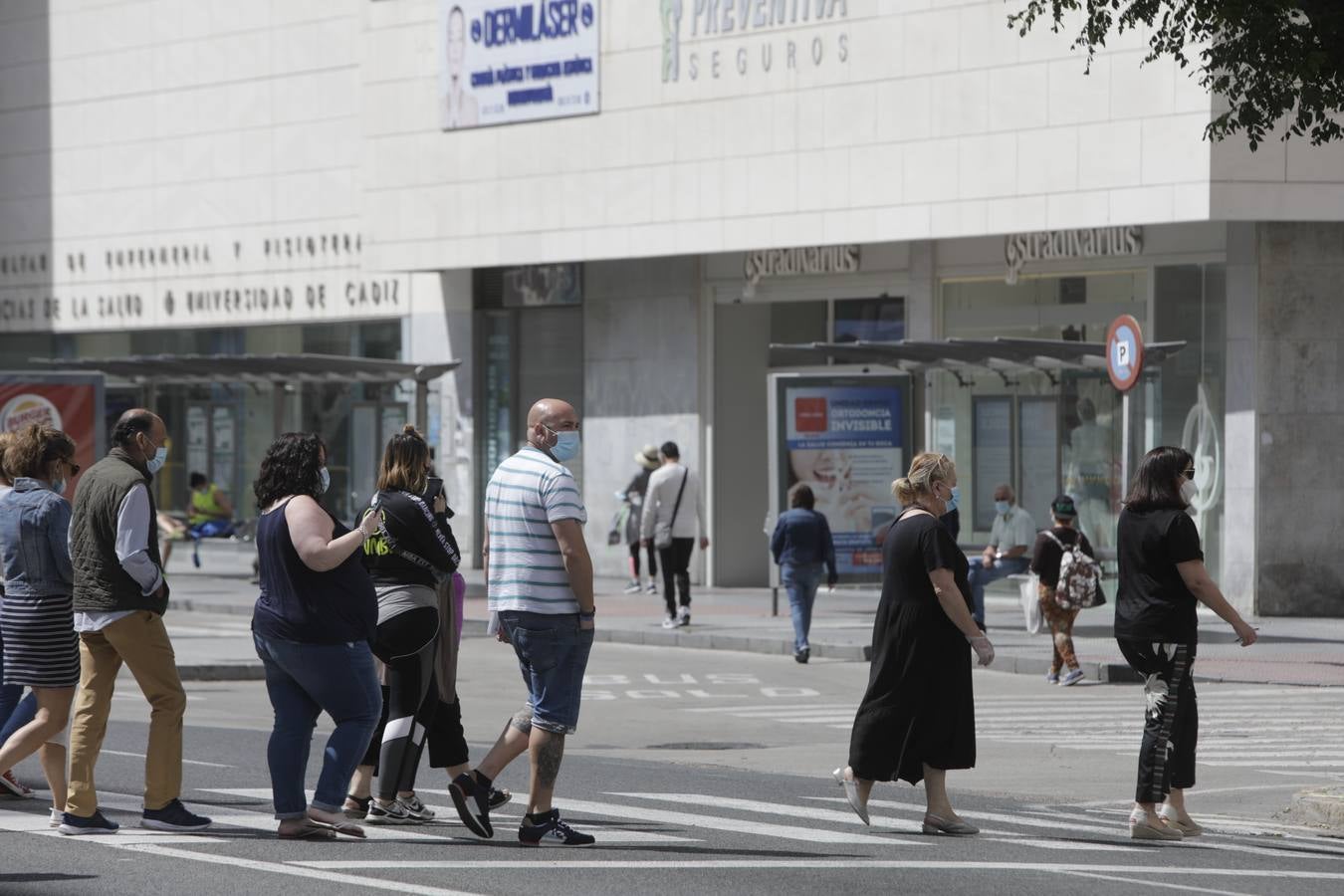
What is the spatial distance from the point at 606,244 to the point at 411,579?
2066 centimetres

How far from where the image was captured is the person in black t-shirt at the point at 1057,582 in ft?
60.8

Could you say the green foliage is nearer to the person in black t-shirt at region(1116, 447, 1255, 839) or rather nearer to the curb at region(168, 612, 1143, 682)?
the person in black t-shirt at region(1116, 447, 1255, 839)

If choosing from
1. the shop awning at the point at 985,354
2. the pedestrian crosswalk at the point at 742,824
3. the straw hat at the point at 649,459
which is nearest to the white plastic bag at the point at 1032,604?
the shop awning at the point at 985,354

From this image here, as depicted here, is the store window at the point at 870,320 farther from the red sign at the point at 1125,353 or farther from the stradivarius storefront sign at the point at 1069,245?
the red sign at the point at 1125,353

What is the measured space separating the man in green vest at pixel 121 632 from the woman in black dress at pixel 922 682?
2.91 metres

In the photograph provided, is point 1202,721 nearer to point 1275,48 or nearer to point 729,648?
point 1275,48

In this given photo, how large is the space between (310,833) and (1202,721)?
8.28 m

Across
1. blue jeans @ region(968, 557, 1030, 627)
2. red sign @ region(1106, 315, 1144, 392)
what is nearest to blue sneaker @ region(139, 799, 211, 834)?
blue jeans @ region(968, 557, 1030, 627)

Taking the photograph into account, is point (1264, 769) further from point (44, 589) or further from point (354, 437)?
point (354, 437)

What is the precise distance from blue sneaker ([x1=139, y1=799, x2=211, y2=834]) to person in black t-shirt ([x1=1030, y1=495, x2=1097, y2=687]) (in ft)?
32.7

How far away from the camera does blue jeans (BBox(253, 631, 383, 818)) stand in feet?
30.7

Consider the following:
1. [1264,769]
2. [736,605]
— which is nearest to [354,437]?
[736,605]

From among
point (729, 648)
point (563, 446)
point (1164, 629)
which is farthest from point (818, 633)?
point (563, 446)

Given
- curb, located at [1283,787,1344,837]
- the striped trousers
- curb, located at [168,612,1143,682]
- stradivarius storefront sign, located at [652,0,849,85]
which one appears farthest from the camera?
stradivarius storefront sign, located at [652,0,849,85]
